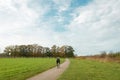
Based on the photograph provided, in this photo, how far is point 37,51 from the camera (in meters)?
186

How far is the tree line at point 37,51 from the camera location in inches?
6978

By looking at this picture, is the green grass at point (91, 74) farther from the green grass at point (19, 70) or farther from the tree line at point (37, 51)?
the tree line at point (37, 51)

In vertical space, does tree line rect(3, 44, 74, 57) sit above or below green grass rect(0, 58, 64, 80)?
above

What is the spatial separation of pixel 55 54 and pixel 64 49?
464 inches

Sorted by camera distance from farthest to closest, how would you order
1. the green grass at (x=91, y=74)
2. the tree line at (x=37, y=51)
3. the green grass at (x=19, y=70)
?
the tree line at (x=37, y=51)
the green grass at (x=19, y=70)
the green grass at (x=91, y=74)

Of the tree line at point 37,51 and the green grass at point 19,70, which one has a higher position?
the tree line at point 37,51

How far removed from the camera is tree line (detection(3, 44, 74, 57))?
17725cm

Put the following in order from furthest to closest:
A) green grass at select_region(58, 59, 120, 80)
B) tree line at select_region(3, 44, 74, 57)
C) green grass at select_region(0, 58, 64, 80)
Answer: tree line at select_region(3, 44, 74, 57) < green grass at select_region(0, 58, 64, 80) < green grass at select_region(58, 59, 120, 80)

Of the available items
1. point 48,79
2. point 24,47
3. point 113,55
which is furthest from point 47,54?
point 48,79

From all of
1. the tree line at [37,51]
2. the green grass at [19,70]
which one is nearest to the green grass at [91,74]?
the green grass at [19,70]

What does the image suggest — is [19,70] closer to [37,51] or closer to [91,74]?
[91,74]

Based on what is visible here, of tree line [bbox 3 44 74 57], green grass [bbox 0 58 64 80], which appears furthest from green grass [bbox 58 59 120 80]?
tree line [bbox 3 44 74 57]

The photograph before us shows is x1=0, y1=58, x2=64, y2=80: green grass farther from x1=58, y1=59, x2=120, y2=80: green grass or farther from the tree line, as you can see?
the tree line

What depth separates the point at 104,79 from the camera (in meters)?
20.0
